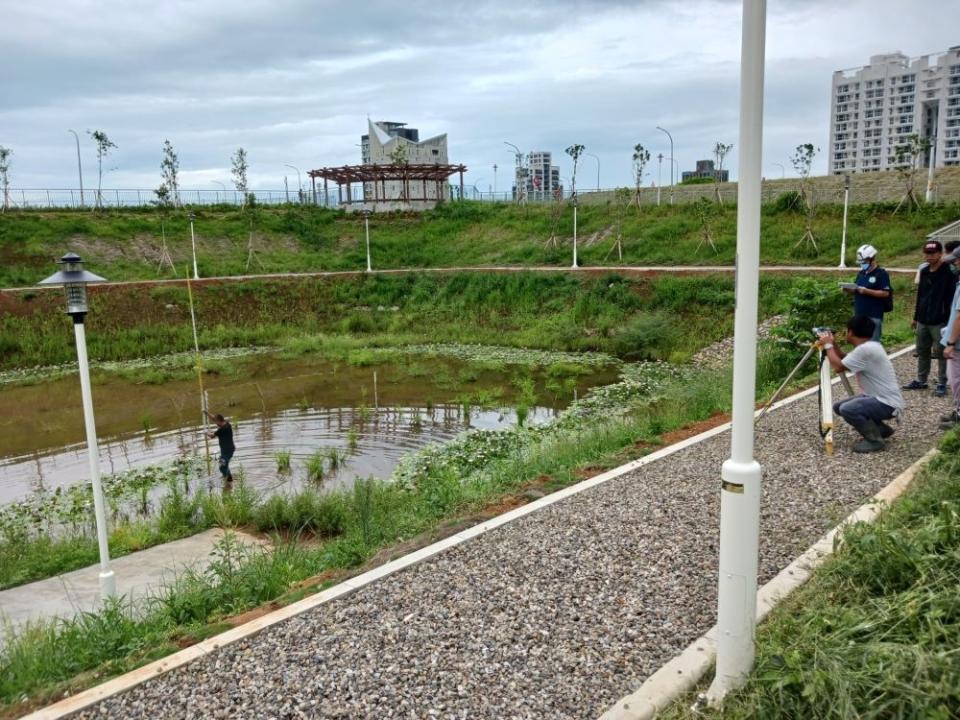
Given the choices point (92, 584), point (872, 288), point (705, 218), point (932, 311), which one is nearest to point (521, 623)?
point (92, 584)

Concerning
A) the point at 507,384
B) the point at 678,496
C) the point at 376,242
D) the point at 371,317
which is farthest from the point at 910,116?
the point at 678,496

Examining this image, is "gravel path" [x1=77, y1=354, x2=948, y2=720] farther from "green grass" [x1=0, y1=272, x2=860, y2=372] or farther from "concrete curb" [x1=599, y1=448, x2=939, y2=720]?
"green grass" [x1=0, y1=272, x2=860, y2=372]

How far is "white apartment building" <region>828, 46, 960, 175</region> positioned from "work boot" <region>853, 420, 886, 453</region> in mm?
91730

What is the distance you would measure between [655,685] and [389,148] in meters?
59.4

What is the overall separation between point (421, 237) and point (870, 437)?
37.7 m

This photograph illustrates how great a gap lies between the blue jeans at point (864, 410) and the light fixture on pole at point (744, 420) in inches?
161

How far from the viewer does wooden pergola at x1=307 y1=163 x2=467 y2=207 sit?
46344 millimetres

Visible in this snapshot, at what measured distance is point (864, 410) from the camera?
6.52 m

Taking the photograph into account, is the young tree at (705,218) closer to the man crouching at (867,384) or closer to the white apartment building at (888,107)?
the man crouching at (867,384)

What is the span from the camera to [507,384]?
18156mm

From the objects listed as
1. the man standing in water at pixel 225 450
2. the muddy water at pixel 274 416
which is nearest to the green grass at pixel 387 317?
the muddy water at pixel 274 416

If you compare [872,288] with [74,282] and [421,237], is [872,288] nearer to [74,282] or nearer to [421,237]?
[74,282]

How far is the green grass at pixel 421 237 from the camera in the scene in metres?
28.7

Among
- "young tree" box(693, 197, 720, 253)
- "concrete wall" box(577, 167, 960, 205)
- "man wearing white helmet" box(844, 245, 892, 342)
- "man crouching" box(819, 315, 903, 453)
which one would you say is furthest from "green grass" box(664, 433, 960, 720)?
"concrete wall" box(577, 167, 960, 205)
